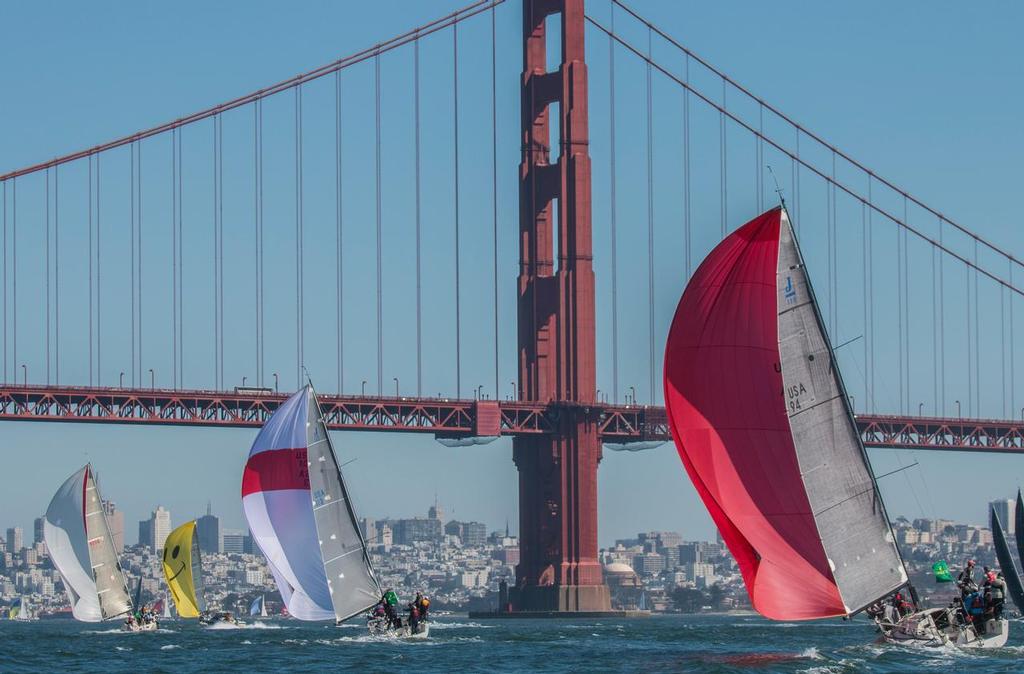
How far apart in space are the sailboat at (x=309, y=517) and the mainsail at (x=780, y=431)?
552 inches

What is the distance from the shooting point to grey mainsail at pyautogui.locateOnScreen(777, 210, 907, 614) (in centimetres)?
2930

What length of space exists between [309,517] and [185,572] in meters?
22.2

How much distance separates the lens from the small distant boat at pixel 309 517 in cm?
4253

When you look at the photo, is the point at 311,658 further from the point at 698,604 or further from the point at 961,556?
the point at 961,556

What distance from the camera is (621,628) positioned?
186 ft

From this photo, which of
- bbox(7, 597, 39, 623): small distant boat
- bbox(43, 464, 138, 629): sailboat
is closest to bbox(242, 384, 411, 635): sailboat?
bbox(43, 464, 138, 629): sailboat

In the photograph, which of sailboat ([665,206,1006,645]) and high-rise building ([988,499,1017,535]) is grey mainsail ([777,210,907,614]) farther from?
high-rise building ([988,499,1017,535])

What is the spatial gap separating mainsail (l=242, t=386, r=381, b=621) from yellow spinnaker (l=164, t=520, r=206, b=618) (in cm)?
2068

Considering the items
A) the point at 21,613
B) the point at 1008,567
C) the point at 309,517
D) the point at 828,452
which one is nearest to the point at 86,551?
the point at 309,517

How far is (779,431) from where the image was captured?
29500mm

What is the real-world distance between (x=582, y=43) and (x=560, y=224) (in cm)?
625

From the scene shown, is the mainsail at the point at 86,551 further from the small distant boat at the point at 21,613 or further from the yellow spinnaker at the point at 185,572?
the small distant boat at the point at 21,613

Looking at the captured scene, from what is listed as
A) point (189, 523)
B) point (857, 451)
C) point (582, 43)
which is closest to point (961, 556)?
point (582, 43)

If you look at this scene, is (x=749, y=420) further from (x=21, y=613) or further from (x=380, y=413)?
(x=21, y=613)
